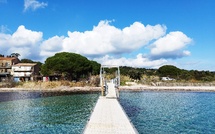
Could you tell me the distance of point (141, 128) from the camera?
49.7 feet

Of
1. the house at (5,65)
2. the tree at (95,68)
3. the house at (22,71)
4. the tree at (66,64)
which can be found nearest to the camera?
the tree at (66,64)

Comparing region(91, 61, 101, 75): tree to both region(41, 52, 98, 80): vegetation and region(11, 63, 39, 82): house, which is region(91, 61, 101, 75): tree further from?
region(11, 63, 39, 82): house

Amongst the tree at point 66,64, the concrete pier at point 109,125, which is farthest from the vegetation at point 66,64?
the concrete pier at point 109,125

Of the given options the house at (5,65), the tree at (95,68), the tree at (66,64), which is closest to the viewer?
the tree at (66,64)

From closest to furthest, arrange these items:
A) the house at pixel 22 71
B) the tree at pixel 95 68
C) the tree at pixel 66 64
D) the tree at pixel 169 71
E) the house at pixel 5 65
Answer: the tree at pixel 66 64, the house at pixel 22 71, the house at pixel 5 65, the tree at pixel 95 68, the tree at pixel 169 71

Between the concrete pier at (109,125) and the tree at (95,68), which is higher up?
the tree at (95,68)

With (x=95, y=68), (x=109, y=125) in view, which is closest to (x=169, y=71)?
(x=95, y=68)

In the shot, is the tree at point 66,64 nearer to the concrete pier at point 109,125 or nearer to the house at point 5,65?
the house at point 5,65

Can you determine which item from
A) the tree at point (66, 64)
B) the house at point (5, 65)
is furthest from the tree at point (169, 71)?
the house at point (5, 65)

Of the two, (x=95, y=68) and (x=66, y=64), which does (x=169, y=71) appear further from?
(x=66, y=64)

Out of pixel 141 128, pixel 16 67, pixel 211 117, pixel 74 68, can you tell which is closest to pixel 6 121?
pixel 141 128

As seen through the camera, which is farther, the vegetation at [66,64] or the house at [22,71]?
the house at [22,71]

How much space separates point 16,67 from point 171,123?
7048 cm

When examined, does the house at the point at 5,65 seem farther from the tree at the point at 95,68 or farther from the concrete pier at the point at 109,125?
the concrete pier at the point at 109,125
